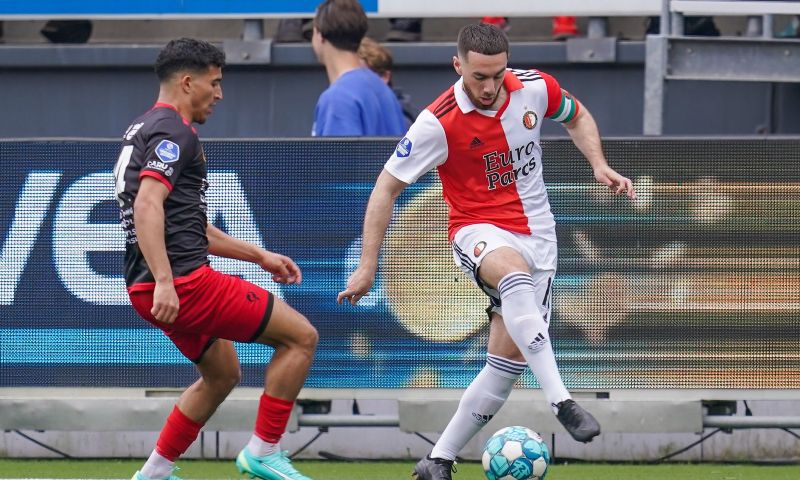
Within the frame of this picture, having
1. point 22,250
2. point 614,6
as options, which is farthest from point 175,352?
point 614,6

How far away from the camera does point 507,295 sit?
6117mm

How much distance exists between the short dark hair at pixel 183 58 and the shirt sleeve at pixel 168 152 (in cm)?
30

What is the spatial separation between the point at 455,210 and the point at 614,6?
4718 millimetres

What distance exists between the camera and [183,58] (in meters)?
6.04

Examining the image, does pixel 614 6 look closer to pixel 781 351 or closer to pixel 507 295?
pixel 781 351

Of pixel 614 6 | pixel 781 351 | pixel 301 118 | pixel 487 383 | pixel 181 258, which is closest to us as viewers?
pixel 181 258

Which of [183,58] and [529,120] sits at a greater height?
[183,58]

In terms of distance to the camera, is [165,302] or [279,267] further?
[279,267]

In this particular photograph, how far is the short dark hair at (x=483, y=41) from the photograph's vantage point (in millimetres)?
6051

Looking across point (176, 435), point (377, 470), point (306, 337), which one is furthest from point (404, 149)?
point (377, 470)

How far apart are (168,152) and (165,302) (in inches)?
24.9

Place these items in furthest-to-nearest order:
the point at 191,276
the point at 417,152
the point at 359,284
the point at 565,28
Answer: the point at 565,28, the point at 417,152, the point at 359,284, the point at 191,276

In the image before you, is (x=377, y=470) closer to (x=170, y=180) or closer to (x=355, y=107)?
(x=355, y=107)

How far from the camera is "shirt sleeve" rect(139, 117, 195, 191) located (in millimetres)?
5770
